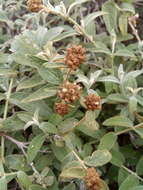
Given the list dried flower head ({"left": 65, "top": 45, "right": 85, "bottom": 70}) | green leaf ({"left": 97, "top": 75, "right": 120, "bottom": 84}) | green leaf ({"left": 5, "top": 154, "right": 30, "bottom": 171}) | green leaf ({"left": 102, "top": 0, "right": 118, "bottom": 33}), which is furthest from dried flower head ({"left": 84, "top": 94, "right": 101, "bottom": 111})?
green leaf ({"left": 102, "top": 0, "right": 118, "bottom": 33})

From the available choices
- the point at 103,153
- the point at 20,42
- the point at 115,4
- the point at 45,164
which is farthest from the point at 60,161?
the point at 115,4

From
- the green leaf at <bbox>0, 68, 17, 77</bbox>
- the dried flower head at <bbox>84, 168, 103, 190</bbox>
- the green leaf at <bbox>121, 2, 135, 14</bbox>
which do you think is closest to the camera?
the dried flower head at <bbox>84, 168, 103, 190</bbox>

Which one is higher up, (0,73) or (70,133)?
(0,73)

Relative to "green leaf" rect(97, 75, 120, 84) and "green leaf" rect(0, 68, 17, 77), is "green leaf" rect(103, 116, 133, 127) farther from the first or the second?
"green leaf" rect(0, 68, 17, 77)

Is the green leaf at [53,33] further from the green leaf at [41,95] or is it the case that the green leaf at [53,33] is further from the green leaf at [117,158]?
the green leaf at [117,158]

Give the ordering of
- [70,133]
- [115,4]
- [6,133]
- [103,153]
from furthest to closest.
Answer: [115,4]
[6,133]
[70,133]
[103,153]

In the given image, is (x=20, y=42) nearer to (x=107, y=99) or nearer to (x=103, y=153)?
(x=107, y=99)

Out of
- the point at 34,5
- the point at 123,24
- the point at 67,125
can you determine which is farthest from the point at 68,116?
the point at 123,24
